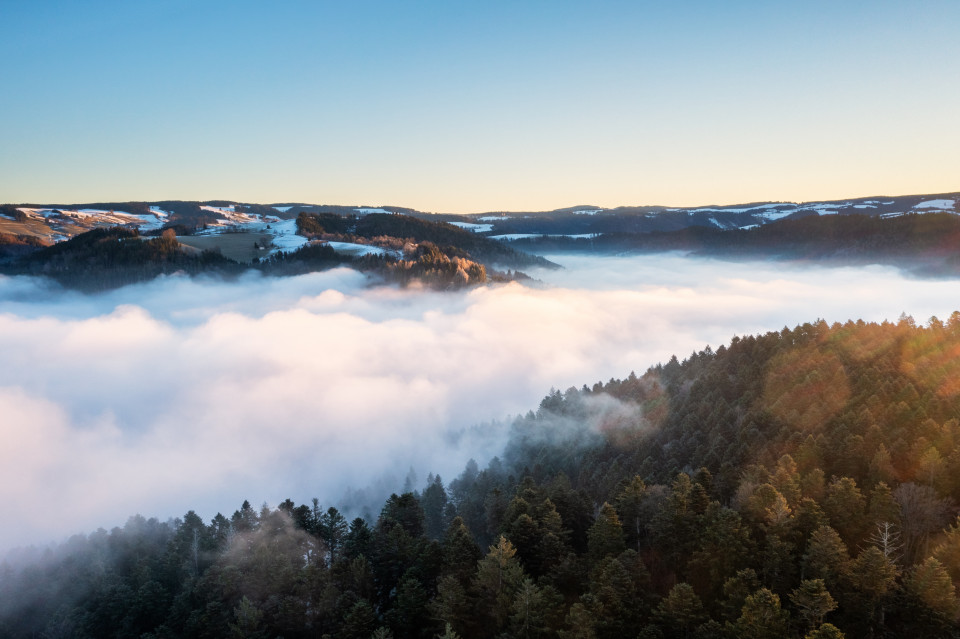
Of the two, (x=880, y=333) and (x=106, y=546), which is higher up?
(x=880, y=333)

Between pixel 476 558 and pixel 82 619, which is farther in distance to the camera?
pixel 82 619

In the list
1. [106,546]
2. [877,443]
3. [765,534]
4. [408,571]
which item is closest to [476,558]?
[408,571]

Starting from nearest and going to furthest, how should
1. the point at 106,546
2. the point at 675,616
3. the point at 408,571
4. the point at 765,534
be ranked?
the point at 675,616 < the point at 765,534 < the point at 408,571 < the point at 106,546

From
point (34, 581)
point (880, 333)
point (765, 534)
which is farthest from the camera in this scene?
point (880, 333)

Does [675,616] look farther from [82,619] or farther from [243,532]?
[82,619]

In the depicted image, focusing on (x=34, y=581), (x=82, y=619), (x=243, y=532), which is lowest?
(x=34, y=581)

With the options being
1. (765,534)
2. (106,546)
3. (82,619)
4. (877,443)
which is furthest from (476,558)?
(106,546)
